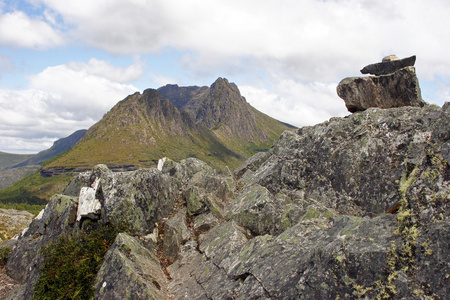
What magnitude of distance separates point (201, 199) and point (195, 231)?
3.17 metres

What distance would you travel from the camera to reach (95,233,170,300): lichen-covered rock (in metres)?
13.3

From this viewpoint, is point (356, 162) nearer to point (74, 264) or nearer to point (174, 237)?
point (174, 237)

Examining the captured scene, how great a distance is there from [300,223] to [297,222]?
172 cm

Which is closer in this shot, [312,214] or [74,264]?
[312,214]

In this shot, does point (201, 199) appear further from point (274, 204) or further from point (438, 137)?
point (438, 137)

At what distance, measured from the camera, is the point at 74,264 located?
1577 centimetres

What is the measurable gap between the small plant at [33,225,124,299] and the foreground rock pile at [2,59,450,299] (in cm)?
98

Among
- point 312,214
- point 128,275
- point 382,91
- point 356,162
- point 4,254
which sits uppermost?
point 382,91

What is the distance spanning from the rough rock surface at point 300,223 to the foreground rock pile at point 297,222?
58mm

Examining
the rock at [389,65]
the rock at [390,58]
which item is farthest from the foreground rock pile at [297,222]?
the rock at [390,58]

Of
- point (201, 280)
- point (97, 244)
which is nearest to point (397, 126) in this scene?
point (201, 280)

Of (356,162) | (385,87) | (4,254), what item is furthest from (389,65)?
(4,254)

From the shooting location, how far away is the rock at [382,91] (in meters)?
22.5

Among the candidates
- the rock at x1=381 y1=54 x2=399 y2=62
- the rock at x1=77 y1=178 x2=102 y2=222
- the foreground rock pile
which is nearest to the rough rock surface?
the foreground rock pile
